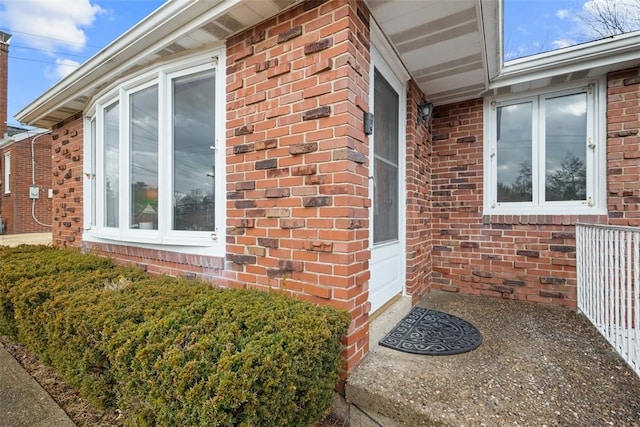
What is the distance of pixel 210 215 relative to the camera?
291 centimetres

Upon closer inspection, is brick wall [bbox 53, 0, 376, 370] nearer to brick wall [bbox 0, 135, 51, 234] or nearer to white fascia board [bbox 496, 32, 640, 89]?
white fascia board [bbox 496, 32, 640, 89]

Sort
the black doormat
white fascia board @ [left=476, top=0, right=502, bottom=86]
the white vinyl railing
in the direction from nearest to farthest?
the white vinyl railing
white fascia board @ [left=476, top=0, right=502, bottom=86]
the black doormat

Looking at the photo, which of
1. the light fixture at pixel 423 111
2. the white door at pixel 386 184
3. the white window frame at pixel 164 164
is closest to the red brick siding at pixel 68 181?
the white window frame at pixel 164 164

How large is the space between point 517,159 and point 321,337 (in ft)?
11.5

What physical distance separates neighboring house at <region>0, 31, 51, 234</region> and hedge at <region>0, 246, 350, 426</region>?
46.3 feet

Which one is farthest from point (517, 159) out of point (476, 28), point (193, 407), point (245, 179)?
point (193, 407)

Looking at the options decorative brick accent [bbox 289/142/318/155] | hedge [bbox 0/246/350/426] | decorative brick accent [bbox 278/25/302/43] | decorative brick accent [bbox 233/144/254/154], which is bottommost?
hedge [bbox 0/246/350/426]

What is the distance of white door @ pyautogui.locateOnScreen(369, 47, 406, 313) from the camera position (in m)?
2.78

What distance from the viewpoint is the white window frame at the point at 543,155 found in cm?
334

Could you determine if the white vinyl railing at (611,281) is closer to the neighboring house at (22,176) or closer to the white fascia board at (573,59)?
the white fascia board at (573,59)

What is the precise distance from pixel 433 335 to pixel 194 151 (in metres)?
2.85

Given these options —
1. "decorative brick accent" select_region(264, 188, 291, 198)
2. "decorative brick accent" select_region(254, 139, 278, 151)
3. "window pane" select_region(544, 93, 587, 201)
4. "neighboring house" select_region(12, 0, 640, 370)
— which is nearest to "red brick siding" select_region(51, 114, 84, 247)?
"neighboring house" select_region(12, 0, 640, 370)

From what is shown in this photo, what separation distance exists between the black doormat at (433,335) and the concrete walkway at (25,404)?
2442 millimetres

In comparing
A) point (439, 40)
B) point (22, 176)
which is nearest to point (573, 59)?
point (439, 40)
